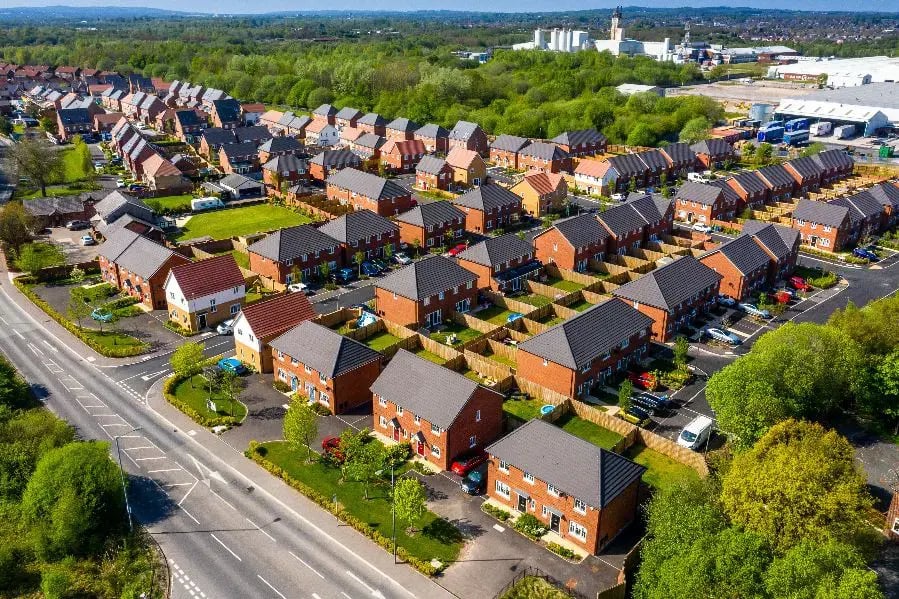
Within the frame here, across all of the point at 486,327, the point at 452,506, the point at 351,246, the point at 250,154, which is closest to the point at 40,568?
the point at 452,506

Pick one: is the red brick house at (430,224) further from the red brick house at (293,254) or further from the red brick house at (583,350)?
the red brick house at (583,350)

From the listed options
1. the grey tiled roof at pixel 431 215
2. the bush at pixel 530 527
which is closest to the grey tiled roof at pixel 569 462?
the bush at pixel 530 527

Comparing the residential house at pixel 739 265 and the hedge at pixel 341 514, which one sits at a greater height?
the residential house at pixel 739 265

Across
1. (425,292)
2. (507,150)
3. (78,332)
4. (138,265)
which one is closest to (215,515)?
(425,292)

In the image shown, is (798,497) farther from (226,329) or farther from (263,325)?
(226,329)

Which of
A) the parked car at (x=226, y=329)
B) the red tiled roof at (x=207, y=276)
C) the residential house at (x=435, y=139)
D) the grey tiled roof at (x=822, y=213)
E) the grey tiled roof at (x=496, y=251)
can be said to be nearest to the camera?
the red tiled roof at (x=207, y=276)
